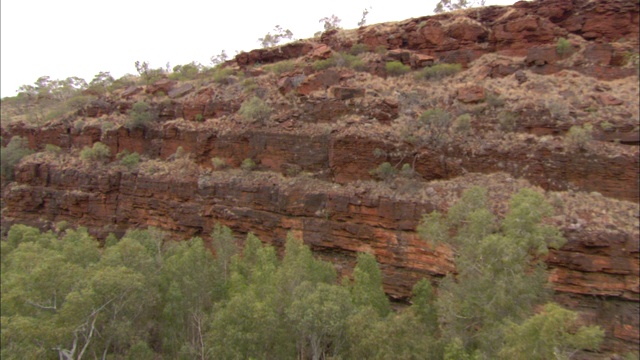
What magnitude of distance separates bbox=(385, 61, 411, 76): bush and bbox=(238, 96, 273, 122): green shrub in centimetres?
694

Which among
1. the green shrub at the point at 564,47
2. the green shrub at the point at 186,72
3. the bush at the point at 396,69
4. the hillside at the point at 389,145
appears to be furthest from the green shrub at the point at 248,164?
the green shrub at the point at 564,47

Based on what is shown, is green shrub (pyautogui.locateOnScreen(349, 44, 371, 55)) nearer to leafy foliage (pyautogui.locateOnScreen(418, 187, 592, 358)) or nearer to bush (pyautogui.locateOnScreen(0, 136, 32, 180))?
leafy foliage (pyautogui.locateOnScreen(418, 187, 592, 358))

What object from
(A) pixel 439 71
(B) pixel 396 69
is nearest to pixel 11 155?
(B) pixel 396 69

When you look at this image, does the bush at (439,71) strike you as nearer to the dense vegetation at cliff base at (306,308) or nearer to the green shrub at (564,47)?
the green shrub at (564,47)

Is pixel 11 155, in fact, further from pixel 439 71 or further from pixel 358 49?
pixel 439 71

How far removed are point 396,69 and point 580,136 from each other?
10.6 meters

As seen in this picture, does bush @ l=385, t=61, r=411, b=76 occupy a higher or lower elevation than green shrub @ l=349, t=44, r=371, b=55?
lower

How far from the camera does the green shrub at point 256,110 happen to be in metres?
23.0

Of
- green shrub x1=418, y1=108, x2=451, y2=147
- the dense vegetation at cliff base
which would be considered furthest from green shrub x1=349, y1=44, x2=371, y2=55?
the dense vegetation at cliff base

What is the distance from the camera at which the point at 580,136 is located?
16.5 metres

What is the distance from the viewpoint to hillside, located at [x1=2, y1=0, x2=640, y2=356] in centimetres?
1591

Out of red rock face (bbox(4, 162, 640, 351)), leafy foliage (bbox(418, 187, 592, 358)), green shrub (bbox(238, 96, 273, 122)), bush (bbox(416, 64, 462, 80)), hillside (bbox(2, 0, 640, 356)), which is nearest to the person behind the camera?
leafy foliage (bbox(418, 187, 592, 358))

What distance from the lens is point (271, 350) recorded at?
42.4ft

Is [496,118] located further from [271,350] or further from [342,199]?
[271,350]
